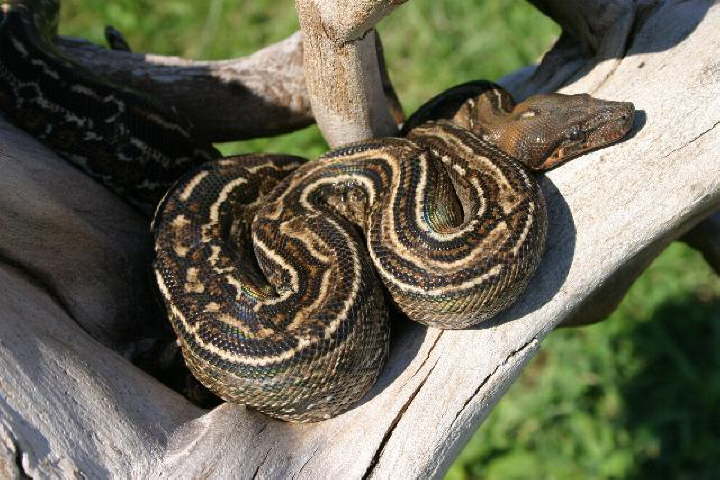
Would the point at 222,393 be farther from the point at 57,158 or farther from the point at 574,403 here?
the point at 574,403

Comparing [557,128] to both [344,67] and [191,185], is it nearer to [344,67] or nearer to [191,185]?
[344,67]

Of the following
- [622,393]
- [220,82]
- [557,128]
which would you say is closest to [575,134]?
[557,128]

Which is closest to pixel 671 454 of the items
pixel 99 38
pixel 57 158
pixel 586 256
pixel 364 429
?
pixel 586 256

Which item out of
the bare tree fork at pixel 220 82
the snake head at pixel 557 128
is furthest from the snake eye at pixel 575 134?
the bare tree fork at pixel 220 82

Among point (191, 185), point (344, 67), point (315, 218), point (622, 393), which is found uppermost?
point (344, 67)

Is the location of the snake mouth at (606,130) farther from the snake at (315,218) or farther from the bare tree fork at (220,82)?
the bare tree fork at (220,82)
